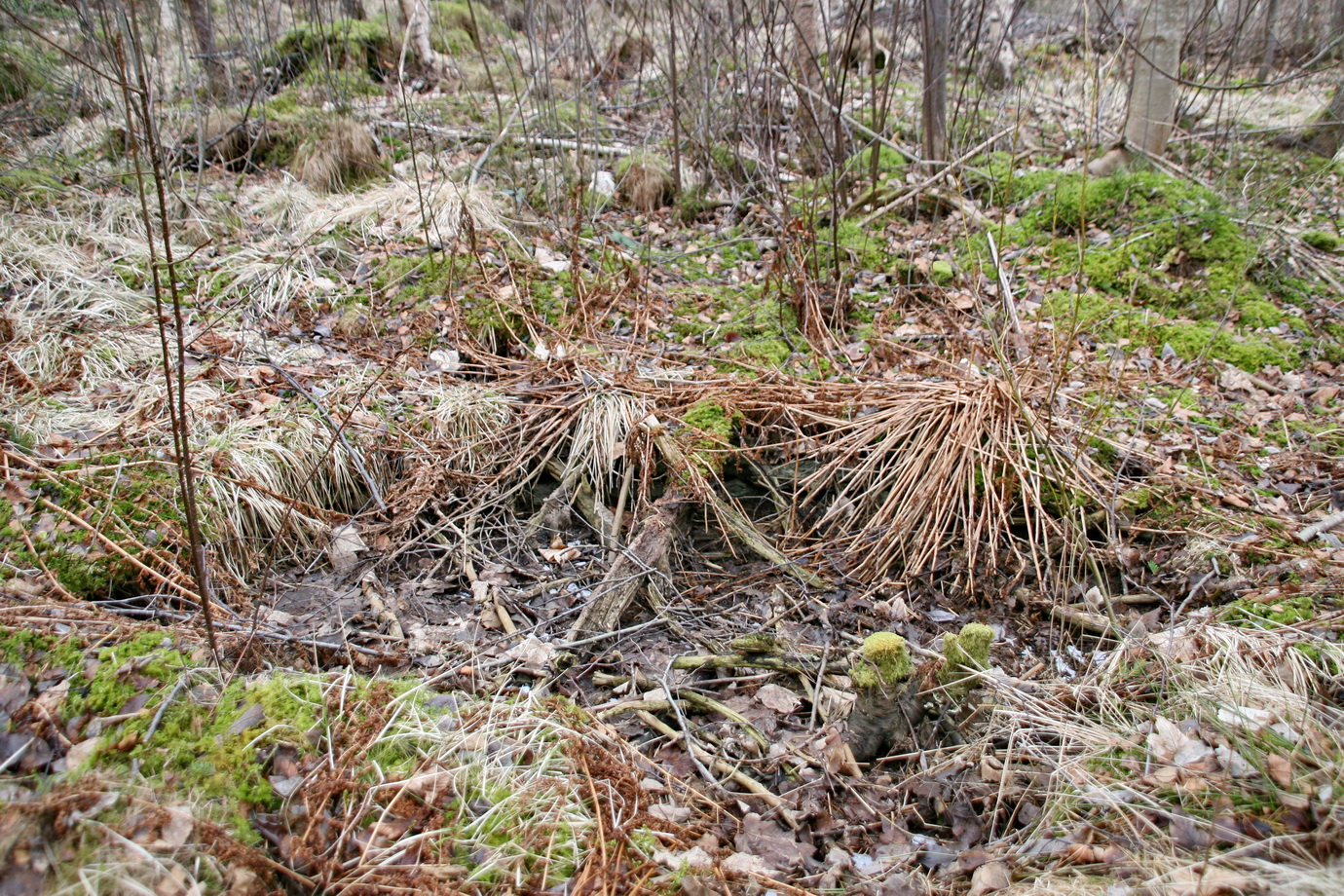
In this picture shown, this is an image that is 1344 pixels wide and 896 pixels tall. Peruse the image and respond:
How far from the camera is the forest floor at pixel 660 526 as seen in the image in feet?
6.05

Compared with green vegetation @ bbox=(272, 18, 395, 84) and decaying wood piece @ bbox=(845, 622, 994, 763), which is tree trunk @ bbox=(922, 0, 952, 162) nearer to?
decaying wood piece @ bbox=(845, 622, 994, 763)

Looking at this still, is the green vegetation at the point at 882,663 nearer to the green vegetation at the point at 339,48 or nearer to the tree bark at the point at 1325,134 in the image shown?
the tree bark at the point at 1325,134

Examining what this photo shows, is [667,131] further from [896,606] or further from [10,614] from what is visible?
[10,614]

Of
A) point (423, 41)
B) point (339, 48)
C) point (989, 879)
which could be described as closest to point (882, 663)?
point (989, 879)

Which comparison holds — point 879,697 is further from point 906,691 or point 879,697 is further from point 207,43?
point 207,43

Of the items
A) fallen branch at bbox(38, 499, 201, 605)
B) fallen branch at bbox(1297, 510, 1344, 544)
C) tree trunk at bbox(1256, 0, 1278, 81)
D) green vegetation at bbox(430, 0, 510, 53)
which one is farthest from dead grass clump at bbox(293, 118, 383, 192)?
tree trunk at bbox(1256, 0, 1278, 81)

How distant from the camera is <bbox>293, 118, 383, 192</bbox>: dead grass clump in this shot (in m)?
5.96

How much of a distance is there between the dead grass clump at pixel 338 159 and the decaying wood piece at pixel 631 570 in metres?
4.29

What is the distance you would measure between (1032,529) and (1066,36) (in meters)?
10.2

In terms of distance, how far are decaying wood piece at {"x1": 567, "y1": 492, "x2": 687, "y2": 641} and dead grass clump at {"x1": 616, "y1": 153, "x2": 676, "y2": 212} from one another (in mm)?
3573

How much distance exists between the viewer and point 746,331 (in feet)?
15.3

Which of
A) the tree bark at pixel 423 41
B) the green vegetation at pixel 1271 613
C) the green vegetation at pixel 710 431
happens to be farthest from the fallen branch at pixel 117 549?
the tree bark at pixel 423 41

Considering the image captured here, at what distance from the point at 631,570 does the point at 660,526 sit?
10.0 inches

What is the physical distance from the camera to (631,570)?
10.7 ft
